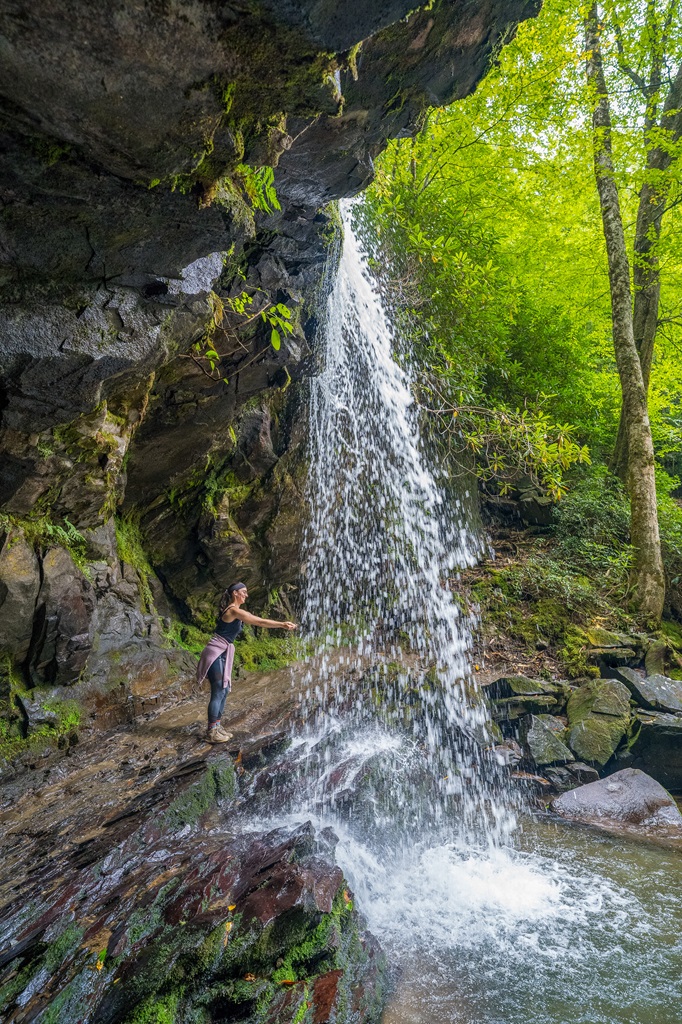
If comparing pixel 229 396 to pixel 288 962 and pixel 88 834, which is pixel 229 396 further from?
pixel 288 962

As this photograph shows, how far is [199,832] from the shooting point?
14.5 ft

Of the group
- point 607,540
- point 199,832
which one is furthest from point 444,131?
point 199,832

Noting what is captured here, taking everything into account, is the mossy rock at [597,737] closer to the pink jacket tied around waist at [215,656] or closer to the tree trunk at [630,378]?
the tree trunk at [630,378]

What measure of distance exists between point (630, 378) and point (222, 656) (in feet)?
27.1

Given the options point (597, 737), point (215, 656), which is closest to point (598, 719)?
point (597, 737)

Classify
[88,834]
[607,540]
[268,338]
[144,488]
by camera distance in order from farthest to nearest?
[607,540]
[144,488]
[268,338]
[88,834]

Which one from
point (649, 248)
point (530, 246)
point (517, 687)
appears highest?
point (530, 246)

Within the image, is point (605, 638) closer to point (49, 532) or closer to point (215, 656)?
point (215, 656)

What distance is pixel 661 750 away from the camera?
6570 millimetres

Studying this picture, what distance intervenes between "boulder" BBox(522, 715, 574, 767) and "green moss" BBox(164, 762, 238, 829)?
12.6 feet

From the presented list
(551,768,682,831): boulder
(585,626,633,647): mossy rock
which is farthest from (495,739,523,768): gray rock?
(585,626,633,647): mossy rock

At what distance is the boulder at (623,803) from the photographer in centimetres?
563

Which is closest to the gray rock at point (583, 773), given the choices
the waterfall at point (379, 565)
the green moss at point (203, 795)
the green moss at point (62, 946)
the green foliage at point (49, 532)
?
the waterfall at point (379, 565)

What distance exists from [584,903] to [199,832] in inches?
127
